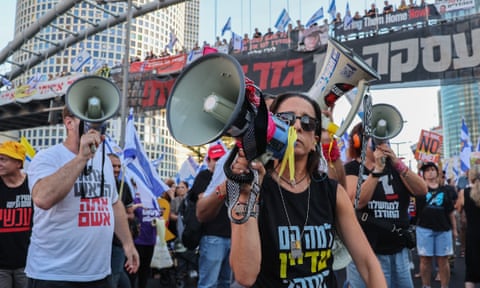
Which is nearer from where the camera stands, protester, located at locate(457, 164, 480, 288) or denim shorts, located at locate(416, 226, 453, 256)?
protester, located at locate(457, 164, 480, 288)

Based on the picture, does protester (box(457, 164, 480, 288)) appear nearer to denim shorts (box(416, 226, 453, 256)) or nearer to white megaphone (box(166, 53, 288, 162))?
denim shorts (box(416, 226, 453, 256))

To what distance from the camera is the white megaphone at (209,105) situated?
1.30 m

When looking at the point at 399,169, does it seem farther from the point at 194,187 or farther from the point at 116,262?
the point at 116,262

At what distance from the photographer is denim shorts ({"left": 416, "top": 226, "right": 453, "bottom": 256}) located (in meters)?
6.41

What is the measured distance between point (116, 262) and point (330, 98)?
3.07 metres

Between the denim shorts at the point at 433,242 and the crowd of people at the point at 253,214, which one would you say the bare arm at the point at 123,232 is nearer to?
the crowd of people at the point at 253,214

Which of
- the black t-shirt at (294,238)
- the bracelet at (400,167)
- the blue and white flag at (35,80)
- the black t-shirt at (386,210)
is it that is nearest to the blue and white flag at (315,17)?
the blue and white flag at (35,80)

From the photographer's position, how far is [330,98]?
270 cm

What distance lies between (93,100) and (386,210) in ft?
8.39

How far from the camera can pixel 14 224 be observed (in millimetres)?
3762

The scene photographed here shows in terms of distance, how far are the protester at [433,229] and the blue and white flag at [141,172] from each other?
404 cm

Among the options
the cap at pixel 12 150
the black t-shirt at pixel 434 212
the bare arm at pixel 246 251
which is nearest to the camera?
the bare arm at pixel 246 251

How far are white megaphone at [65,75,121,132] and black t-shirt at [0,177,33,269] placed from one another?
158 cm

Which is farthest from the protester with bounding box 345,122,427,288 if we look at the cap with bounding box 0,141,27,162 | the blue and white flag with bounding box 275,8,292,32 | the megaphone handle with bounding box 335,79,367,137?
the blue and white flag with bounding box 275,8,292,32
